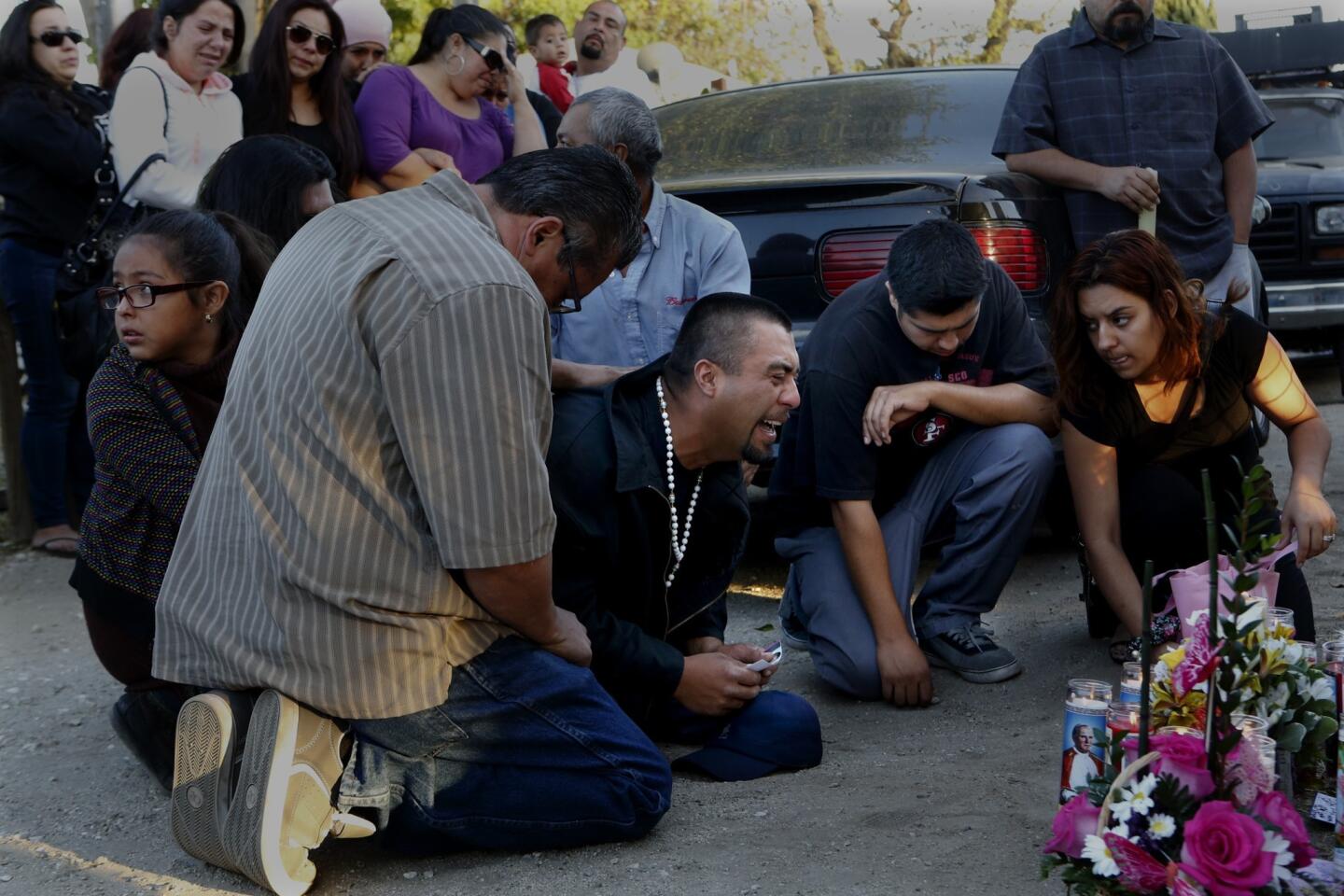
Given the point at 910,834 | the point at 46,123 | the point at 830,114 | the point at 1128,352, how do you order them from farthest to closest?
1. the point at 830,114
2. the point at 46,123
3. the point at 1128,352
4. the point at 910,834

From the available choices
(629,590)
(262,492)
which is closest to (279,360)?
(262,492)

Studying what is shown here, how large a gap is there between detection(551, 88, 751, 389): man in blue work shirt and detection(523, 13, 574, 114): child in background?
297 cm

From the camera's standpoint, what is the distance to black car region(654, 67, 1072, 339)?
520 centimetres

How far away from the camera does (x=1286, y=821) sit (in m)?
2.53

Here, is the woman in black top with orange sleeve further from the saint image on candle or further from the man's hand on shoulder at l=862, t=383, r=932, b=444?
the saint image on candle

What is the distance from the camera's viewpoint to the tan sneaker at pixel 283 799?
3.03 metres

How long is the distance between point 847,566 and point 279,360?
1.93m

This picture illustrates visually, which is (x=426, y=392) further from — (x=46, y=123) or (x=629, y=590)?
(x=46, y=123)

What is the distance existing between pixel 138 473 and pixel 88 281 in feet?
6.92

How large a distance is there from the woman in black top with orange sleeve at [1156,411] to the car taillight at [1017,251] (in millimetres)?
856

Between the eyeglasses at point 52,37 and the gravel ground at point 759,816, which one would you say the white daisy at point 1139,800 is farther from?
the eyeglasses at point 52,37

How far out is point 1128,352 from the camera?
423 centimetres

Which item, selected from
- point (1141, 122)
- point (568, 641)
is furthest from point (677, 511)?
point (1141, 122)

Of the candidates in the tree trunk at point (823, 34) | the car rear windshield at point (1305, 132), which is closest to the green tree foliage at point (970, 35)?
the tree trunk at point (823, 34)
